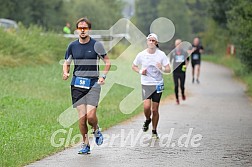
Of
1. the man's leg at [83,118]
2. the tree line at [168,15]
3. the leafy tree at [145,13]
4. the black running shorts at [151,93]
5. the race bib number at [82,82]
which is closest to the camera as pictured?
the race bib number at [82,82]

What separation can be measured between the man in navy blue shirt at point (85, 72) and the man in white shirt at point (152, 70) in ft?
6.82

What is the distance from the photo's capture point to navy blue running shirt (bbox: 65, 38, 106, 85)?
11.4m

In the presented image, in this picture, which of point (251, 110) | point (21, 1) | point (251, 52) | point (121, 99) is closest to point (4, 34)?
point (121, 99)

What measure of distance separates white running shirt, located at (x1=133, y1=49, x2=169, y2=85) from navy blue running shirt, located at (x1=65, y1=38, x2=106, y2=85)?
7.17 ft

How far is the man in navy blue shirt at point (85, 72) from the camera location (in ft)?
37.3

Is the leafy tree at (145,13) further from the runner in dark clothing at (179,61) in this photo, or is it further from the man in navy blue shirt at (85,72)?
the man in navy blue shirt at (85,72)

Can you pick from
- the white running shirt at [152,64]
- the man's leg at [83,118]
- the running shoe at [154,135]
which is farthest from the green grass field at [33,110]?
the white running shirt at [152,64]

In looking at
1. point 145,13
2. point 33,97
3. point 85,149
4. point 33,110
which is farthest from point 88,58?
point 145,13

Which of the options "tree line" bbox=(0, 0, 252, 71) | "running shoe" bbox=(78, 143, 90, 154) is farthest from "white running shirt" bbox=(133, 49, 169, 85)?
"tree line" bbox=(0, 0, 252, 71)

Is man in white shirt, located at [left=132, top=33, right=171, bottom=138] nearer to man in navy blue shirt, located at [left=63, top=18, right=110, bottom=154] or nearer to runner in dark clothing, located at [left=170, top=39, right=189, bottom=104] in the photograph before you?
man in navy blue shirt, located at [left=63, top=18, right=110, bottom=154]

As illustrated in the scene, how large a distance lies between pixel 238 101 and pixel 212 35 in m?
32.5

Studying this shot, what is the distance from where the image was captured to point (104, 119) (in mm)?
16516

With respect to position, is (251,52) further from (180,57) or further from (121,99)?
(121,99)

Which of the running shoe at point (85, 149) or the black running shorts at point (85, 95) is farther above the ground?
A: the black running shorts at point (85, 95)
